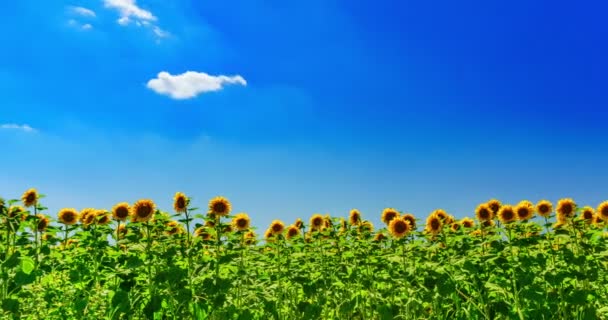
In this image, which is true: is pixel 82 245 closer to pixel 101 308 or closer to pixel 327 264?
pixel 101 308

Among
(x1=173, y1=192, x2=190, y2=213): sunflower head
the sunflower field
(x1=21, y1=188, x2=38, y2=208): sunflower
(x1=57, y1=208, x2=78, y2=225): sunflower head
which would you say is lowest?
the sunflower field

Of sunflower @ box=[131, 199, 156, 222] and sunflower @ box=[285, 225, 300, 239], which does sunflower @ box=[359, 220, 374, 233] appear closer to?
sunflower @ box=[285, 225, 300, 239]

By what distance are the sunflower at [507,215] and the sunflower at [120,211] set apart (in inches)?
217

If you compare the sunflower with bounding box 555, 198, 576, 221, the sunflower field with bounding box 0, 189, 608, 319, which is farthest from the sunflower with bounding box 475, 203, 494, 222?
the sunflower with bounding box 555, 198, 576, 221

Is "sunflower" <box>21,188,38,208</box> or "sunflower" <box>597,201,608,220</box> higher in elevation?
"sunflower" <box>21,188,38,208</box>

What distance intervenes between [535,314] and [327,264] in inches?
138

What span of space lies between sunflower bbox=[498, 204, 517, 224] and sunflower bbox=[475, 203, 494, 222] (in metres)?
0.24

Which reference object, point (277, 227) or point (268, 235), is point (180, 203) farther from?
point (268, 235)

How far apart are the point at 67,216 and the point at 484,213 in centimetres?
684

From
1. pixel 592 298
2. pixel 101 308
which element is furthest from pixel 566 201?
pixel 101 308

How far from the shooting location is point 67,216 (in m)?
9.10

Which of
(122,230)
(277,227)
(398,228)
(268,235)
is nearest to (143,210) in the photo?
(122,230)

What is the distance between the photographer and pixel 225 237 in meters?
7.67

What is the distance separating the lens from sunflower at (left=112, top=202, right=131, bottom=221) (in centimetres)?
745
